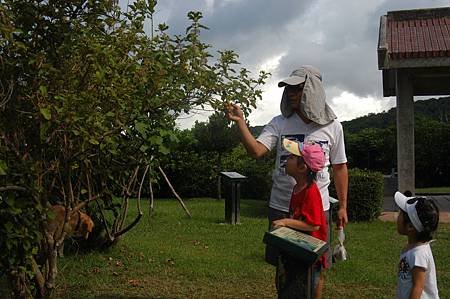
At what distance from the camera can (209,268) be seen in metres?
5.86

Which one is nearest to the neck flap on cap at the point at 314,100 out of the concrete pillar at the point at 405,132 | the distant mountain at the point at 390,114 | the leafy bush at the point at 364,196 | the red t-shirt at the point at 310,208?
the red t-shirt at the point at 310,208

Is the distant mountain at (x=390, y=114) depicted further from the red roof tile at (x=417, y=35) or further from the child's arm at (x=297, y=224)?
the child's arm at (x=297, y=224)

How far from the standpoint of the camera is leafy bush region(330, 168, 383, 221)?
972 cm

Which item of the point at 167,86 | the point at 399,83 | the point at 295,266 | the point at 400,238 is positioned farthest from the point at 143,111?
the point at 399,83

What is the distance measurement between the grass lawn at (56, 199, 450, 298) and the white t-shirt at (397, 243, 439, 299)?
1.97 m

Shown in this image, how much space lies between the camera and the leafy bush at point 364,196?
9719mm

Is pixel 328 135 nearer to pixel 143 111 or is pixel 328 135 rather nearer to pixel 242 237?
pixel 143 111

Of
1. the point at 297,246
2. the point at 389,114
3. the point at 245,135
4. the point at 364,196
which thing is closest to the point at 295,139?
the point at 245,135

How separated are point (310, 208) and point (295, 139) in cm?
52

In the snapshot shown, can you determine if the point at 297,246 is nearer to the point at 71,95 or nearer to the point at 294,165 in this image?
the point at 294,165

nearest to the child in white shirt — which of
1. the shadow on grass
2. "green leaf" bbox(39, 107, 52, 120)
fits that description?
"green leaf" bbox(39, 107, 52, 120)

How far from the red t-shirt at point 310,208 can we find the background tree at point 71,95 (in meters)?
0.77

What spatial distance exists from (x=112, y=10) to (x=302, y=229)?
1.76m

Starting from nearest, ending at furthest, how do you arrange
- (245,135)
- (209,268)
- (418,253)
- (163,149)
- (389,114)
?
(418,253), (245,135), (163,149), (209,268), (389,114)
